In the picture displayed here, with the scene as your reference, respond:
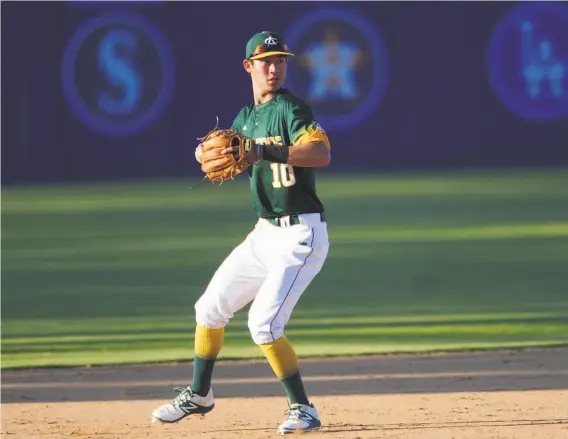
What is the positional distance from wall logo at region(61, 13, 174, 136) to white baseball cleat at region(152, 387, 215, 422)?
17006 millimetres

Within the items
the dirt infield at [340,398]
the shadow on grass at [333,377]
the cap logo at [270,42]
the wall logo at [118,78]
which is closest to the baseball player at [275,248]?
the cap logo at [270,42]

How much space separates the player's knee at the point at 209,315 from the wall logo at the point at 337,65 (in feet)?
56.6

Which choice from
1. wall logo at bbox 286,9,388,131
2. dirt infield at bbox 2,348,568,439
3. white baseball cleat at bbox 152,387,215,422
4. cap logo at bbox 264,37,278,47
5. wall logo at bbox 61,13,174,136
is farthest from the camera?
wall logo at bbox 286,9,388,131

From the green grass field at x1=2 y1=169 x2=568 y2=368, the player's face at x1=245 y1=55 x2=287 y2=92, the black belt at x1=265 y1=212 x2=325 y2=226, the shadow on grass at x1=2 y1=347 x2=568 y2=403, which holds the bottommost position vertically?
the green grass field at x1=2 y1=169 x2=568 y2=368

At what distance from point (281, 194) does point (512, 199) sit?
1320 cm

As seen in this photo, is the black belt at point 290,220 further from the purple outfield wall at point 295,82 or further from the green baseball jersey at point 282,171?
the purple outfield wall at point 295,82

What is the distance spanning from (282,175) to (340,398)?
148 centimetres

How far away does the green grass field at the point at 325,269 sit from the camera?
9.20 m

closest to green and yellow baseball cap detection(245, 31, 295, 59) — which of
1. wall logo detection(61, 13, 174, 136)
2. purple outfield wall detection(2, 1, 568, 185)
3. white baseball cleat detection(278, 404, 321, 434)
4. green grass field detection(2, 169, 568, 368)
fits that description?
white baseball cleat detection(278, 404, 321, 434)

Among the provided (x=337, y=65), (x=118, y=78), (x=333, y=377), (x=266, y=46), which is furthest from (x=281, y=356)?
(x=337, y=65)

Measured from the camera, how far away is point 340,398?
704 cm

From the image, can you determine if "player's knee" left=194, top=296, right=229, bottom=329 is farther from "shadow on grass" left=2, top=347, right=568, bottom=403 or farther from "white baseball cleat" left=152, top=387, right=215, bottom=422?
"shadow on grass" left=2, top=347, right=568, bottom=403

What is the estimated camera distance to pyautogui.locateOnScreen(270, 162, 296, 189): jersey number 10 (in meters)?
6.09

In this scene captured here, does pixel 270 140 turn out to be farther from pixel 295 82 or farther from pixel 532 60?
pixel 532 60
